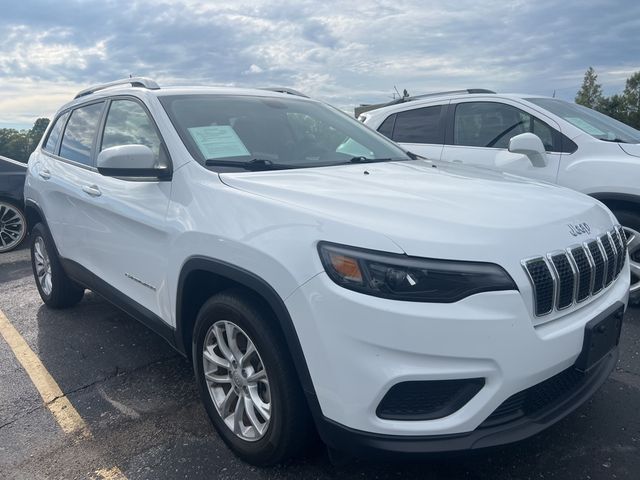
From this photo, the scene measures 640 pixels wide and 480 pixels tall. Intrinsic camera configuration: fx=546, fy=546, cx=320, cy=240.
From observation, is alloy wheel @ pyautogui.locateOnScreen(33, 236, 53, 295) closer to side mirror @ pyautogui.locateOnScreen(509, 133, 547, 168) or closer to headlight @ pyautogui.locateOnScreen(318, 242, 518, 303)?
headlight @ pyautogui.locateOnScreen(318, 242, 518, 303)

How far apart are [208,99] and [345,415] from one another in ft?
7.00

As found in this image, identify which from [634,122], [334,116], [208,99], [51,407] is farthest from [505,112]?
[634,122]

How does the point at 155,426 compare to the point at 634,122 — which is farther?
the point at 634,122

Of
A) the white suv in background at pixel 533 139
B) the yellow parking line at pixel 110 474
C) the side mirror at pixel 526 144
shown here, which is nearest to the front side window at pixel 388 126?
the white suv in background at pixel 533 139

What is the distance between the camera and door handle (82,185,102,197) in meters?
3.48

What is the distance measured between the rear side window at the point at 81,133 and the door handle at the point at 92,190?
0.83 ft

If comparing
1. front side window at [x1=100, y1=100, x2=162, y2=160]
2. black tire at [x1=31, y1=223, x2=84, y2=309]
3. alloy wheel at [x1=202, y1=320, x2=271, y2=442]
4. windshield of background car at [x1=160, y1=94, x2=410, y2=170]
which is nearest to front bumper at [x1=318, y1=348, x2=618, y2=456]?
alloy wheel at [x1=202, y1=320, x2=271, y2=442]

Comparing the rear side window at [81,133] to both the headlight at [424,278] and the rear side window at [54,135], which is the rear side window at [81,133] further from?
the headlight at [424,278]

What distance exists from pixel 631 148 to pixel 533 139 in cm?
79

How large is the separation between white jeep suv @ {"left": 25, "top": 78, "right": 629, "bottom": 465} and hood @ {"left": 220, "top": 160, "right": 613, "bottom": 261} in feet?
0.03

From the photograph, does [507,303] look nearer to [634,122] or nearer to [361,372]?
[361,372]

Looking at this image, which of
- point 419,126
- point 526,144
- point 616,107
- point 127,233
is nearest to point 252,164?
point 127,233

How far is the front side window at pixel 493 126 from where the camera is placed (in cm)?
487

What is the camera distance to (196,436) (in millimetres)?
2789
